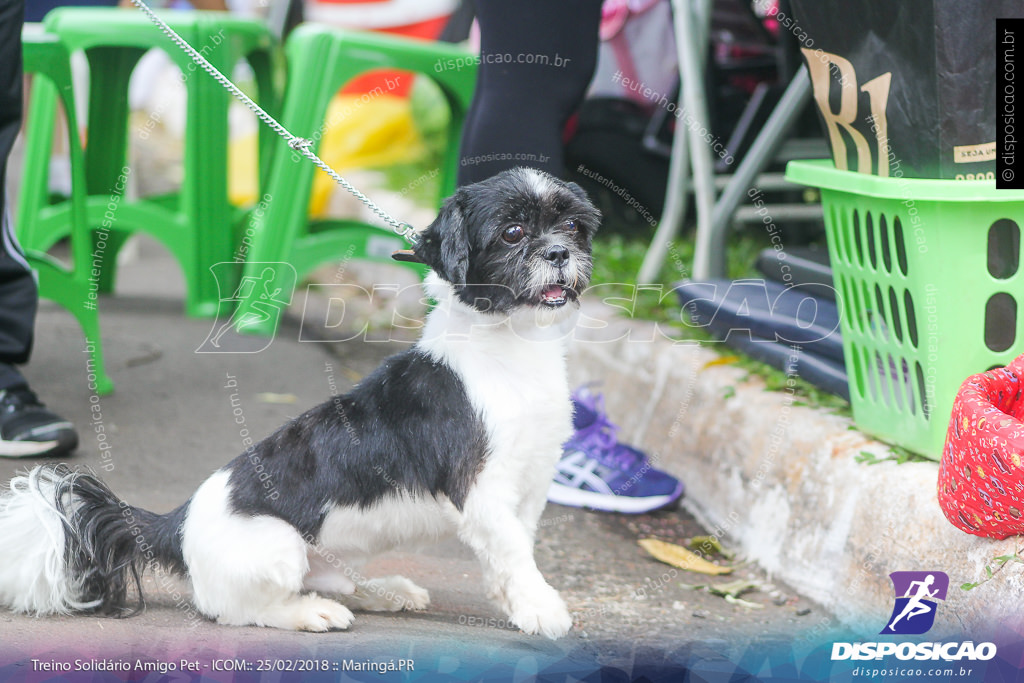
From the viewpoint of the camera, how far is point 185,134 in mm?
3854

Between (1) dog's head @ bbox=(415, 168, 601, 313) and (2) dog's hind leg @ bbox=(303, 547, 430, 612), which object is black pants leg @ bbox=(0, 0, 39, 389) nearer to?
(2) dog's hind leg @ bbox=(303, 547, 430, 612)

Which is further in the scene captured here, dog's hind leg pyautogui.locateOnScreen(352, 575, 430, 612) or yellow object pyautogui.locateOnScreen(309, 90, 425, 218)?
yellow object pyautogui.locateOnScreen(309, 90, 425, 218)

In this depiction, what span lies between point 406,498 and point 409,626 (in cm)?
25

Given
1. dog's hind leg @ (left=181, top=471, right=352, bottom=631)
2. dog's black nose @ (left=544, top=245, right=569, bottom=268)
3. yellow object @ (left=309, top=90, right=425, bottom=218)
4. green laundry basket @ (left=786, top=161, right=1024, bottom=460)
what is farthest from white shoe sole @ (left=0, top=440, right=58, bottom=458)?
yellow object @ (left=309, top=90, right=425, bottom=218)

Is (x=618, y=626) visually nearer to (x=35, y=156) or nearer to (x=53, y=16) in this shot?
(x=53, y=16)

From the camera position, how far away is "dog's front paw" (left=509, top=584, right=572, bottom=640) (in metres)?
1.82

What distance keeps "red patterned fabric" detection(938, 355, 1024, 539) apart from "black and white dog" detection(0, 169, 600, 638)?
698mm

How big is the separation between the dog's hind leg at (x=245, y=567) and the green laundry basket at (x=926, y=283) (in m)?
1.25

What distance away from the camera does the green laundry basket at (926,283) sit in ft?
6.60

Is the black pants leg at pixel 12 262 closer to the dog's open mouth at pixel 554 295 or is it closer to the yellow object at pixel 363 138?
the dog's open mouth at pixel 554 295

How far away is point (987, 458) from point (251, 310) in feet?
8.46

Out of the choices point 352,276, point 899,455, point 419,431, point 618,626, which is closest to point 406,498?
point 419,431

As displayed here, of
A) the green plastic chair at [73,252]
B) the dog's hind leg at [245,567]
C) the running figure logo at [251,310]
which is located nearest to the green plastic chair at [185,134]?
the running figure logo at [251,310]

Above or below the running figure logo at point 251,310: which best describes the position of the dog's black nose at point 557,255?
above
